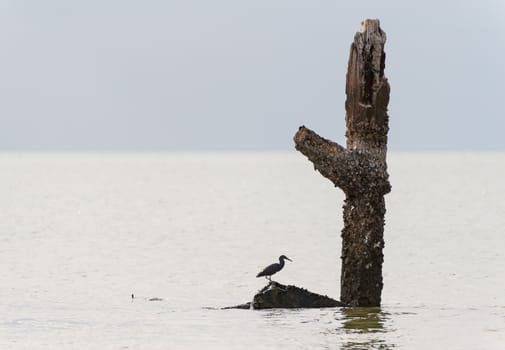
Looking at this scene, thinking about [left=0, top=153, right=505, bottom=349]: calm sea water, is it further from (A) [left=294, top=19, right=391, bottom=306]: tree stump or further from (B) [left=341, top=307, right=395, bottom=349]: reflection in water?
(A) [left=294, top=19, right=391, bottom=306]: tree stump

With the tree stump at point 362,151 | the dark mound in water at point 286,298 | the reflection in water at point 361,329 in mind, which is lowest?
the reflection in water at point 361,329

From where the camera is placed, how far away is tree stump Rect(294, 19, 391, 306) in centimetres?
2678

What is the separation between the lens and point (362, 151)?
87.9 feet

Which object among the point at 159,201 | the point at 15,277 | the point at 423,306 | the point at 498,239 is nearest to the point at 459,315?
the point at 423,306

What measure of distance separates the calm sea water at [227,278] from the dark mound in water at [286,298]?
0.73 feet

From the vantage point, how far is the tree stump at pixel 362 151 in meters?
26.8

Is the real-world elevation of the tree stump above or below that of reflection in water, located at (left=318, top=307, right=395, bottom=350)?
above

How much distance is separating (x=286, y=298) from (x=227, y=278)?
15.5m

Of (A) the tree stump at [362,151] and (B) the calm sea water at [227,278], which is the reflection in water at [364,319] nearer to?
(B) the calm sea water at [227,278]

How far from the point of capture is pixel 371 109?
26875 mm

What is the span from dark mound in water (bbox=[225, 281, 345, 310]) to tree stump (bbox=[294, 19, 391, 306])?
5.80 ft

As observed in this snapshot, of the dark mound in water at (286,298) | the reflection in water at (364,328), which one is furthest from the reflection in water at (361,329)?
the dark mound in water at (286,298)

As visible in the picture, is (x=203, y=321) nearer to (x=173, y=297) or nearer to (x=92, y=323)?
(x=92, y=323)

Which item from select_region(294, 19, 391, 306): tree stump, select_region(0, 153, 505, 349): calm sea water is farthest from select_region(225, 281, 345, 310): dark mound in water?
select_region(294, 19, 391, 306): tree stump
